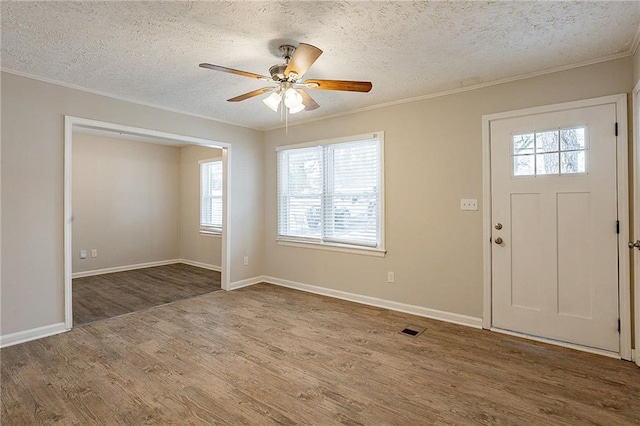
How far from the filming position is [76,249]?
5469 mm

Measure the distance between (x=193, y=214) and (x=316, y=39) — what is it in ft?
17.0

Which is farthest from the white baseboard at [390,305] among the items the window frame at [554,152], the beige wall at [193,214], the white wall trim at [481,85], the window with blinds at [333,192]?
the white wall trim at [481,85]

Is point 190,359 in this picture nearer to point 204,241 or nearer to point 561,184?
point 561,184

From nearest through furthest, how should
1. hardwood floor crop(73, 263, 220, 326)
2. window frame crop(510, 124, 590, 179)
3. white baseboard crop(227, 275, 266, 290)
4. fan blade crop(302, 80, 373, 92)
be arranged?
fan blade crop(302, 80, 373, 92)
window frame crop(510, 124, 590, 179)
hardwood floor crop(73, 263, 220, 326)
white baseboard crop(227, 275, 266, 290)

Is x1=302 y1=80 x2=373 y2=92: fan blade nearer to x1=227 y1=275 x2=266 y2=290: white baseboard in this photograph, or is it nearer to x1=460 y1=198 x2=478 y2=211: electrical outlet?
x1=460 y1=198 x2=478 y2=211: electrical outlet

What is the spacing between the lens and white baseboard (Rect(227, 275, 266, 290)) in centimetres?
479

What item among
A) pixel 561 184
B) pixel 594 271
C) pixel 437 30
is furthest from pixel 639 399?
pixel 437 30

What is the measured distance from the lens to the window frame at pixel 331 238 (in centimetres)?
391

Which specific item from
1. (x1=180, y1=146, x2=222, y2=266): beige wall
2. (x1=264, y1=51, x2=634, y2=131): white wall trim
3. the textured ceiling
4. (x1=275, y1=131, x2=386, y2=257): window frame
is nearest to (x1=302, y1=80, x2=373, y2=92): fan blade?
the textured ceiling

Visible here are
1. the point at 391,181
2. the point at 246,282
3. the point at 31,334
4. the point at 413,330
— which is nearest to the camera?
the point at 31,334

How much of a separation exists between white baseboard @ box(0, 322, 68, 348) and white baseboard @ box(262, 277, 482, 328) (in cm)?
271

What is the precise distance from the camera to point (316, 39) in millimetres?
2344

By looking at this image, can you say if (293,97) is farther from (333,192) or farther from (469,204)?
(469,204)

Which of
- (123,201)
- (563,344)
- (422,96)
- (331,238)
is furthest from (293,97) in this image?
(123,201)
